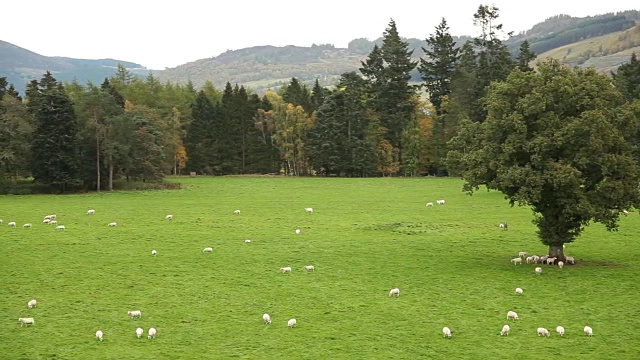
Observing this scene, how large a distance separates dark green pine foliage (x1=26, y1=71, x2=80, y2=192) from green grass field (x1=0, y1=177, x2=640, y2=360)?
2573 cm

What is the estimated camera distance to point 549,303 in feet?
78.1

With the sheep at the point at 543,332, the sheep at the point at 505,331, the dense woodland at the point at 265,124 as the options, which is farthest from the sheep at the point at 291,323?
the dense woodland at the point at 265,124

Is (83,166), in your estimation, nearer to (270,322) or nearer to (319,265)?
(319,265)

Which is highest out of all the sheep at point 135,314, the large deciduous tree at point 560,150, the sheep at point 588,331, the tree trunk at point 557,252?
the large deciduous tree at point 560,150

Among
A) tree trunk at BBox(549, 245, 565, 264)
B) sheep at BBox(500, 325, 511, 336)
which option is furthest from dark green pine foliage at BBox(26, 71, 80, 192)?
sheep at BBox(500, 325, 511, 336)

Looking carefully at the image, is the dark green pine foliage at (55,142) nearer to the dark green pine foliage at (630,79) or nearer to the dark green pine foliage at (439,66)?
the dark green pine foliage at (439,66)

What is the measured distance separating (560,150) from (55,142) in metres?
64.0

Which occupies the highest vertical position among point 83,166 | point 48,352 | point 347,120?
point 347,120

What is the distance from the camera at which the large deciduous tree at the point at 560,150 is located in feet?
93.2

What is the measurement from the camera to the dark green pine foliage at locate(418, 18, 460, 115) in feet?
374

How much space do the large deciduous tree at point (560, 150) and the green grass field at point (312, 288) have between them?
3225 millimetres

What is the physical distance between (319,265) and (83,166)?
187 ft

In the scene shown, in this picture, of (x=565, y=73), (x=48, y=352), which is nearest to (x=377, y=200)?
(x=565, y=73)

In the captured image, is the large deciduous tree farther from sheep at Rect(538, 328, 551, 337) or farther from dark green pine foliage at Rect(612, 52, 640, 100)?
dark green pine foliage at Rect(612, 52, 640, 100)
